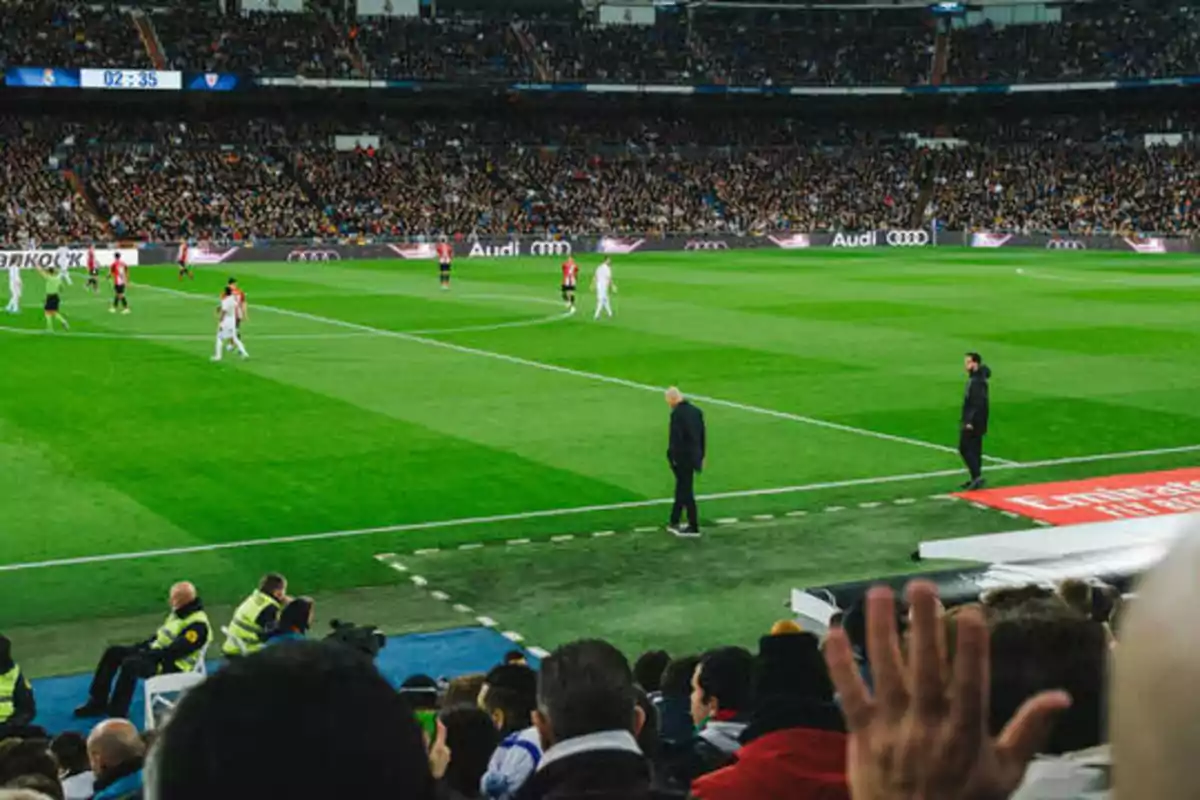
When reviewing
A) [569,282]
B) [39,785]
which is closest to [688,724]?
[39,785]

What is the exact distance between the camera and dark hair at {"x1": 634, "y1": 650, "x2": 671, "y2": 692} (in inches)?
401

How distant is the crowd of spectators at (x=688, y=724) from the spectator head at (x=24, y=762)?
0.5 inches

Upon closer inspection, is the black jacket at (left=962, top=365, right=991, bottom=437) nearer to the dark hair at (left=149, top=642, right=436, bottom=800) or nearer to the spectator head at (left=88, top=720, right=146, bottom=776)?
the spectator head at (left=88, top=720, right=146, bottom=776)

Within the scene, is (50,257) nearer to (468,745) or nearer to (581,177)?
(581,177)

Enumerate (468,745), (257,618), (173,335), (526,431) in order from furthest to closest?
(173,335) → (526,431) → (257,618) → (468,745)

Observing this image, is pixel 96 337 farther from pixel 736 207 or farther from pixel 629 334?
pixel 736 207

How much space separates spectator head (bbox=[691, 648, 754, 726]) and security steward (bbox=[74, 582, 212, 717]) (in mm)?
6307

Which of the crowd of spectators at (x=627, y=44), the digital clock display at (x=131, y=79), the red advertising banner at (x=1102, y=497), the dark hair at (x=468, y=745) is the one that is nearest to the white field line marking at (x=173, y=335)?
the red advertising banner at (x=1102, y=497)

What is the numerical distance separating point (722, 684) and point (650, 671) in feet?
8.36

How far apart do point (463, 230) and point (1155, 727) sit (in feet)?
269

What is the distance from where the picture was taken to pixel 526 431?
26141mm

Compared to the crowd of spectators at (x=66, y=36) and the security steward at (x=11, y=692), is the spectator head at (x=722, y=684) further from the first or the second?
the crowd of spectators at (x=66, y=36)

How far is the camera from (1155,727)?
172 centimetres

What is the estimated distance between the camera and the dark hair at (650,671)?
10195mm
